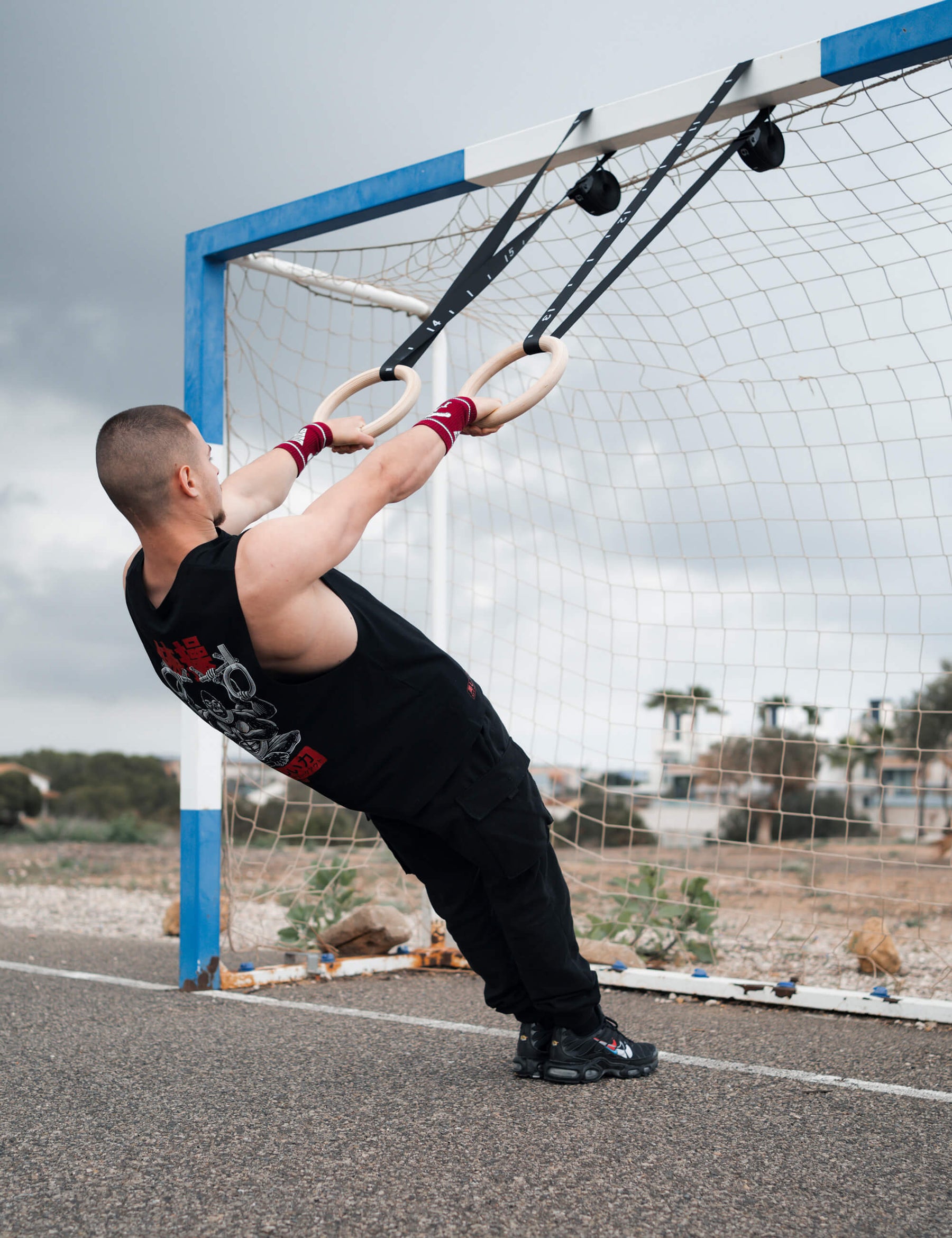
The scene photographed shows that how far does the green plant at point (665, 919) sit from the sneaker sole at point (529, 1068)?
2.42m

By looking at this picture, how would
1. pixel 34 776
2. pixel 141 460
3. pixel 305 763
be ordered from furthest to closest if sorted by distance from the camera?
pixel 34 776, pixel 305 763, pixel 141 460

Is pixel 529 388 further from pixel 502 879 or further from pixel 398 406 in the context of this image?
pixel 502 879

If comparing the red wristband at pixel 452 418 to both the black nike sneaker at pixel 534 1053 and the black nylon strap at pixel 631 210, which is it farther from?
the black nike sneaker at pixel 534 1053

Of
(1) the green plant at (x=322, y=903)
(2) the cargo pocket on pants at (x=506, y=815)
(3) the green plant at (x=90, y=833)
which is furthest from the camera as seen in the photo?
(3) the green plant at (x=90, y=833)

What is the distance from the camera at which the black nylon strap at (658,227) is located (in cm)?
313

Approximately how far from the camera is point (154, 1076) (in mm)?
3006

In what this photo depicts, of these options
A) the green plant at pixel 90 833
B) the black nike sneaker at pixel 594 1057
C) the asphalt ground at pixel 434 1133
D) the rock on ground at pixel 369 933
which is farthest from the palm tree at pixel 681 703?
the green plant at pixel 90 833

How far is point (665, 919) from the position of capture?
219 inches

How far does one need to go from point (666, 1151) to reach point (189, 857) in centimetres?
274

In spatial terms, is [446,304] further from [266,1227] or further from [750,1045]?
[750,1045]

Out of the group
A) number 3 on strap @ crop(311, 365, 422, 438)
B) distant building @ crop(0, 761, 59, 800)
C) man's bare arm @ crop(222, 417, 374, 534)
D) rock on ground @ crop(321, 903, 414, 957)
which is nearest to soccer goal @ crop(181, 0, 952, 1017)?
rock on ground @ crop(321, 903, 414, 957)

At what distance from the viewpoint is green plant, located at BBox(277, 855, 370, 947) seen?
547 cm

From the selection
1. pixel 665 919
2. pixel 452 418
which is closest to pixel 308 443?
pixel 452 418

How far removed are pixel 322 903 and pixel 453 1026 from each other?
194 centimetres
